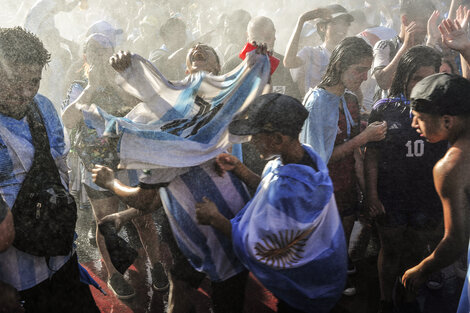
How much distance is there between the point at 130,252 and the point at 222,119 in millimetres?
989

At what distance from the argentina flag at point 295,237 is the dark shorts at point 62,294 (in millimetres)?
962

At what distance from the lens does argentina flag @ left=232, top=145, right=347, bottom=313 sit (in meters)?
1.95

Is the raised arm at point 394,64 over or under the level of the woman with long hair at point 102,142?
over

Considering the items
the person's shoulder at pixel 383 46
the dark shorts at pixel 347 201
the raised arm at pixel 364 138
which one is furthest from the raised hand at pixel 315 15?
the dark shorts at pixel 347 201

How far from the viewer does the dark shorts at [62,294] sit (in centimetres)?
208

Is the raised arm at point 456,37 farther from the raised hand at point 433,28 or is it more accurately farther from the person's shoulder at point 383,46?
the raised hand at point 433,28

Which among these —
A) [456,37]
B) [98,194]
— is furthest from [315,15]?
[98,194]

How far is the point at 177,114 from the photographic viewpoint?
2.28 m

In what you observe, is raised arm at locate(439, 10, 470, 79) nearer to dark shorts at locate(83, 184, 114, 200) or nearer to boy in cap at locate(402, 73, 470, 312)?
boy in cap at locate(402, 73, 470, 312)

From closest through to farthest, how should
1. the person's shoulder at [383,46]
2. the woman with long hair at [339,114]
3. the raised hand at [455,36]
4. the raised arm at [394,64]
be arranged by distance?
the raised hand at [455,36] < the woman with long hair at [339,114] < the raised arm at [394,64] < the person's shoulder at [383,46]

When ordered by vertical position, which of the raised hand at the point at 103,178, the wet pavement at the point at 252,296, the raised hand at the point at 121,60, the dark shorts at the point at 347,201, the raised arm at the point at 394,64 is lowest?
the wet pavement at the point at 252,296

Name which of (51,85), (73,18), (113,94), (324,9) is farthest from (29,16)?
(73,18)

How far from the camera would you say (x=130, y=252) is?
2398mm

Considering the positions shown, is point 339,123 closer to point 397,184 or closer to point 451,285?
point 397,184
